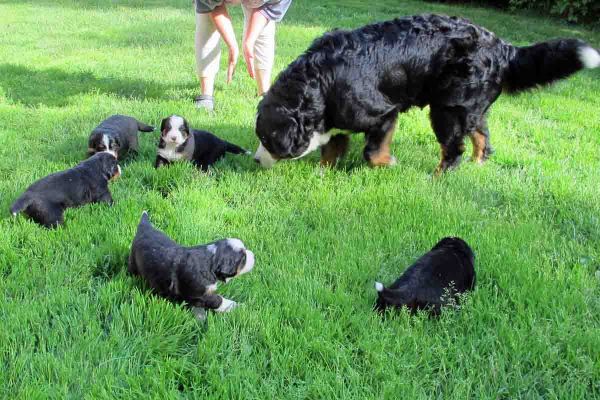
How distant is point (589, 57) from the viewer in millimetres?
4020

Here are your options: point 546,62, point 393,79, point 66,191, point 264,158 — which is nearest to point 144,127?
point 264,158

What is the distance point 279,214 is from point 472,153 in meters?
2.25

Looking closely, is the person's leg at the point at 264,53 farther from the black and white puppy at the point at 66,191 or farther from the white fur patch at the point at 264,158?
the black and white puppy at the point at 66,191

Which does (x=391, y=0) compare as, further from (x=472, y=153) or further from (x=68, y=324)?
(x=68, y=324)

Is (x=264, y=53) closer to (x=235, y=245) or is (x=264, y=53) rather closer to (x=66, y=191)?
(x=66, y=191)

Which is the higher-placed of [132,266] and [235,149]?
[235,149]

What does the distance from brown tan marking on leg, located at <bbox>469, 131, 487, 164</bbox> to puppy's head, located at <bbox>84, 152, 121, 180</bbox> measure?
3.15 meters

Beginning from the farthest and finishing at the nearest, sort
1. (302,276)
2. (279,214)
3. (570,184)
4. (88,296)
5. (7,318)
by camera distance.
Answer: (570,184), (279,214), (302,276), (88,296), (7,318)

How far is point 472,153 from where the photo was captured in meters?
4.99

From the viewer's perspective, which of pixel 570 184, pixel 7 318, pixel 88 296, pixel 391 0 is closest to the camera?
pixel 7 318

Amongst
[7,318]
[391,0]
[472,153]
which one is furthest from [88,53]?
[391,0]

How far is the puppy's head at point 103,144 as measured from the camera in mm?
4496

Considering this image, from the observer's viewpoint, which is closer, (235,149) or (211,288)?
(211,288)

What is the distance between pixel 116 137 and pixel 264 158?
1.33 metres
